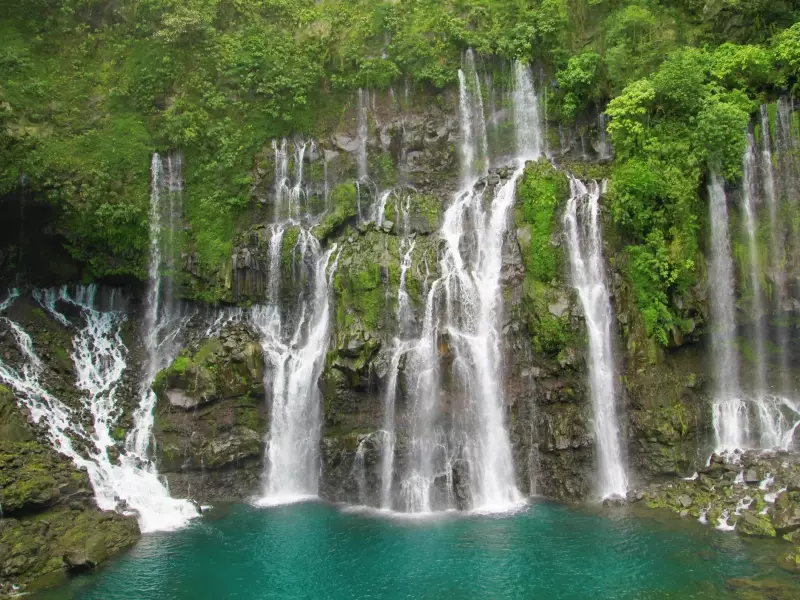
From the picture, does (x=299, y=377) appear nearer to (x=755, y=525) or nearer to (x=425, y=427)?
(x=425, y=427)

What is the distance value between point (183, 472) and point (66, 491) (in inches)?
172

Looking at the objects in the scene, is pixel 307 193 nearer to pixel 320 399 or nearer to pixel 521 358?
pixel 320 399

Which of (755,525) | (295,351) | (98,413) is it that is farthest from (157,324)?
(755,525)

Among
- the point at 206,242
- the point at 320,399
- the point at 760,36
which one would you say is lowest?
the point at 320,399

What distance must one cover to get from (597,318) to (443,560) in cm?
1021

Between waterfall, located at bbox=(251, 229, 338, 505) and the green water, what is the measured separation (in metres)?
3.22

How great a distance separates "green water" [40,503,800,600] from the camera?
50.5 feet

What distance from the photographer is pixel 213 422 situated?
76.6 feet

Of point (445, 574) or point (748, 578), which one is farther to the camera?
point (445, 574)

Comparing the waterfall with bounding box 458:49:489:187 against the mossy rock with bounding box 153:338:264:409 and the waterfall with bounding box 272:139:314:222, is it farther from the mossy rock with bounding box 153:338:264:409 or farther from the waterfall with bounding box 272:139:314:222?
the mossy rock with bounding box 153:338:264:409

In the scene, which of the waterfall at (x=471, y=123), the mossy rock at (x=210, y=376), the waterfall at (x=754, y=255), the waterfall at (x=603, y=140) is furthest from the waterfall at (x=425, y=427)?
the waterfall at (x=754, y=255)

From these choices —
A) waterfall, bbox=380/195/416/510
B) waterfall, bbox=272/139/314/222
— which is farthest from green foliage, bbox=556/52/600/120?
waterfall, bbox=272/139/314/222

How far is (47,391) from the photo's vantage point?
22.8 metres

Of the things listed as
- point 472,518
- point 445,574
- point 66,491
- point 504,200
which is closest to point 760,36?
point 504,200
